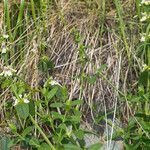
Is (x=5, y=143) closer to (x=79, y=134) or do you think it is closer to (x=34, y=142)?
(x=34, y=142)

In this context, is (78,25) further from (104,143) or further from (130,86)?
(104,143)

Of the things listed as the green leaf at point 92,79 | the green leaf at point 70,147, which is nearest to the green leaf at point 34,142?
the green leaf at point 70,147

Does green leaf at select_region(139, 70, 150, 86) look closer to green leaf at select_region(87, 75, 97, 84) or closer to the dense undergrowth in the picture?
the dense undergrowth

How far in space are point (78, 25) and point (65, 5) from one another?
0.15 meters

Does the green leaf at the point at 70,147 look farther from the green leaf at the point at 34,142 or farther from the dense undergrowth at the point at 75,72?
the green leaf at the point at 34,142

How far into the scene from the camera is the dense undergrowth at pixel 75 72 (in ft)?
5.95

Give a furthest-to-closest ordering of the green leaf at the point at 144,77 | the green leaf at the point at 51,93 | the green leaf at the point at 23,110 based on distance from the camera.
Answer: the green leaf at the point at 144,77
the green leaf at the point at 51,93
the green leaf at the point at 23,110

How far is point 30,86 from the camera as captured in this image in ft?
6.54

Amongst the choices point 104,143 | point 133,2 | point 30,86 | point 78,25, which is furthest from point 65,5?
point 104,143

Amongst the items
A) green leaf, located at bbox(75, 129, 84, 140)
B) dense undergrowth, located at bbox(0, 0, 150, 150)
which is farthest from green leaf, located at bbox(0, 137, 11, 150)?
green leaf, located at bbox(75, 129, 84, 140)

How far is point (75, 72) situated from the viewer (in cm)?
204

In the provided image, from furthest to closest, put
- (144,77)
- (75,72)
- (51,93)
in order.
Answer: (75,72), (144,77), (51,93)

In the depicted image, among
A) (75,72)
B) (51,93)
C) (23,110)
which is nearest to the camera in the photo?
(23,110)

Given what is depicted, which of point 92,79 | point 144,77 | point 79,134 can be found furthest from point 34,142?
point 144,77
